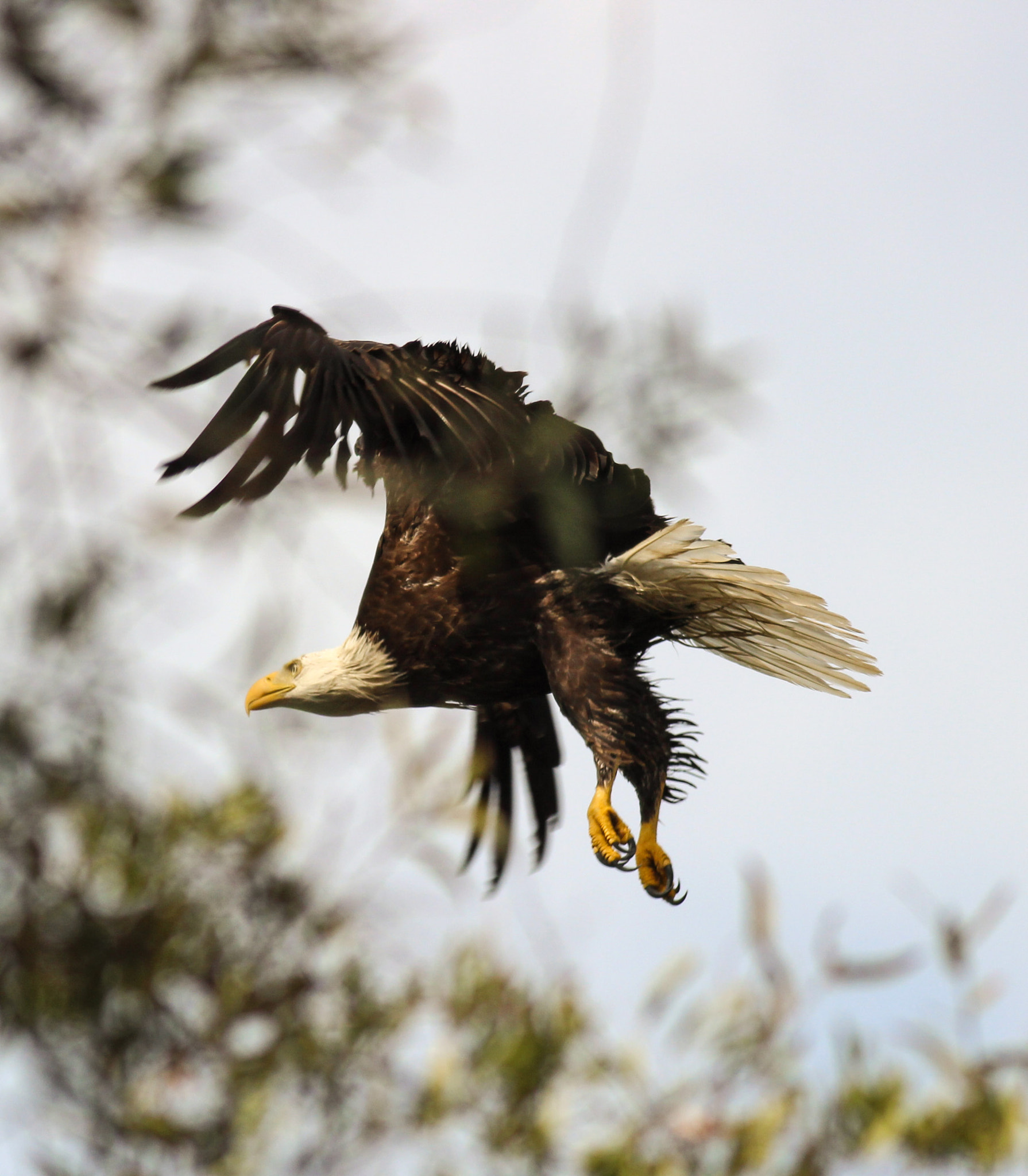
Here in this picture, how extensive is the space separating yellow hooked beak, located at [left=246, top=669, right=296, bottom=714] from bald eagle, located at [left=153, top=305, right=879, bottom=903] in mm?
323

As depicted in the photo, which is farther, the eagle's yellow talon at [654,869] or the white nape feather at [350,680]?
the white nape feather at [350,680]

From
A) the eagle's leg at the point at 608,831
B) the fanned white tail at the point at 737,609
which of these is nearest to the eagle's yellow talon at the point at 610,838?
the eagle's leg at the point at 608,831

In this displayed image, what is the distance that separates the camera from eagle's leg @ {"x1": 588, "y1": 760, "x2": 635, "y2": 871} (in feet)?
11.6

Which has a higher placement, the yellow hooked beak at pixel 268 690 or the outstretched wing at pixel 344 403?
the outstretched wing at pixel 344 403

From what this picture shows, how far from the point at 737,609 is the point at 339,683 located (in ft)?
3.63

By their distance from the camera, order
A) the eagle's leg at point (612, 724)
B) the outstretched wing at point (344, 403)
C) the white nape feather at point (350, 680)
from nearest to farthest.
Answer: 1. the outstretched wing at point (344, 403)
2. the eagle's leg at point (612, 724)
3. the white nape feather at point (350, 680)

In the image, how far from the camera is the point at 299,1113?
3965 mm

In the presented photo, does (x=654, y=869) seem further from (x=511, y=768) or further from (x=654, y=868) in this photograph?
(x=511, y=768)

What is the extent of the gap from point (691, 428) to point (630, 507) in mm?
367

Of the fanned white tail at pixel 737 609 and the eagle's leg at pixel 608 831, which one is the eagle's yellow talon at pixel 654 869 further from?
the fanned white tail at pixel 737 609

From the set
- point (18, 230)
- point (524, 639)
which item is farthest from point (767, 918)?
point (18, 230)

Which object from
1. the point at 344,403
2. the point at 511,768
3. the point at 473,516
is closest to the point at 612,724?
the point at 473,516

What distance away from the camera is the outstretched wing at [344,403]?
3.30 meters

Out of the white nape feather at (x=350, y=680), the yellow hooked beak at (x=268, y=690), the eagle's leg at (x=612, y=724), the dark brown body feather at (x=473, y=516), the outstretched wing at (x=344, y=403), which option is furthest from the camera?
Answer: the yellow hooked beak at (x=268, y=690)
